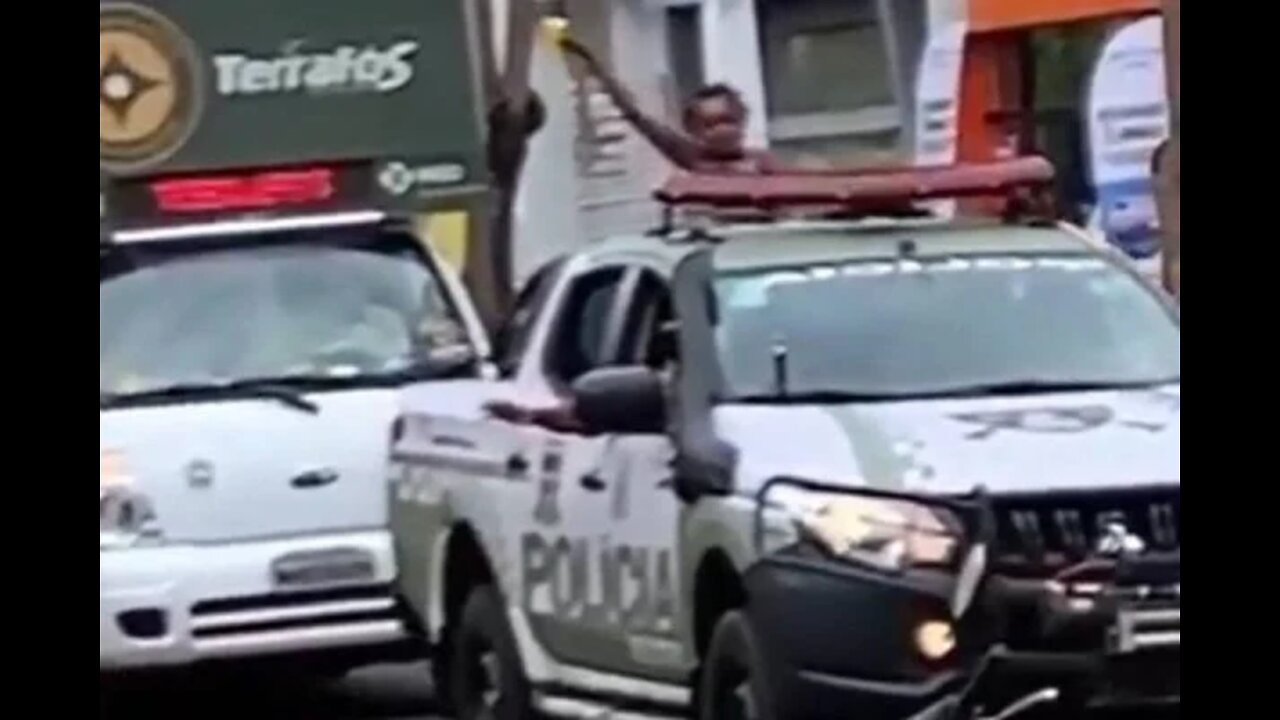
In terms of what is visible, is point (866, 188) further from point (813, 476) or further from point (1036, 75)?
point (1036, 75)

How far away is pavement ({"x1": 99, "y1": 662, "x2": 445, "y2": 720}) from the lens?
15.9 m

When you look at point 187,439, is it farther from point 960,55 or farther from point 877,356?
point 960,55

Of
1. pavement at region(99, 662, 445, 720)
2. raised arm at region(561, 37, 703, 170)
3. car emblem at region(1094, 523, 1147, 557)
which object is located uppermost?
raised arm at region(561, 37, 703, 170)

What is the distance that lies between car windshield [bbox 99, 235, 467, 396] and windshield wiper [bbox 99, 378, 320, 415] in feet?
0.11

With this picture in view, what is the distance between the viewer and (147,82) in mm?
18328

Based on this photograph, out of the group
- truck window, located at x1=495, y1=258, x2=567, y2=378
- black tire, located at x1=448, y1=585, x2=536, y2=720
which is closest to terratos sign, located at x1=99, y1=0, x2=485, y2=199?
truck window, located at x1=495, y1=258, x2=567, y2=378

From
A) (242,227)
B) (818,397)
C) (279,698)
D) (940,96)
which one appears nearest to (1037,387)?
(818,397)

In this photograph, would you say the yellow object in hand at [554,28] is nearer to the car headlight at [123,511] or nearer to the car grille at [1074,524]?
the car headlight at [123,511]

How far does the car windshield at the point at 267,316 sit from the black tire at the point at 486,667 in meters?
2.01

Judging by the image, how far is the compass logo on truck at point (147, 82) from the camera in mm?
18000

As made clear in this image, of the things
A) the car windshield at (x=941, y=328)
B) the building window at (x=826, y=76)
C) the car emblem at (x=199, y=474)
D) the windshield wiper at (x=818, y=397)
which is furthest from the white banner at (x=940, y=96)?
the windshield wiper at (x=818, y=397)

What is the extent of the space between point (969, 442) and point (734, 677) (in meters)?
0.94

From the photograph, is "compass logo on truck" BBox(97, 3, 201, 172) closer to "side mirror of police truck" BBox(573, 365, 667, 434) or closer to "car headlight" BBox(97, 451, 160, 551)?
"car headlight" BBox(97, 451, 160, 551)
